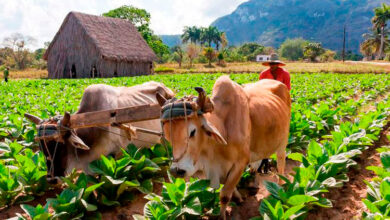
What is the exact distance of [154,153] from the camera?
13.9 feet

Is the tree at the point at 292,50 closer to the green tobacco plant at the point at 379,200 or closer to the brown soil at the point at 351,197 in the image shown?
the brown soil at the point at 351,197

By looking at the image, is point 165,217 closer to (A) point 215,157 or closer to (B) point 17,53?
(A) point 215,157

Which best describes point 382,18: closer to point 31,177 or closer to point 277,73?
point 277,73

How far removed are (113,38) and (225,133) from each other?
28823 millimetres

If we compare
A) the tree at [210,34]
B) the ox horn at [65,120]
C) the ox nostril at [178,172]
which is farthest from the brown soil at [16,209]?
the tree at [210,34]

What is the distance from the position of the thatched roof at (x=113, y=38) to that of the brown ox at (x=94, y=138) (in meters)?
23.6

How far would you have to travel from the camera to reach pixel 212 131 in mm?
2432

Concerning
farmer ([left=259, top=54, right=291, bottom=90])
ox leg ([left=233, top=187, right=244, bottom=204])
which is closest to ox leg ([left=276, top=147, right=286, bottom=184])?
ox leg ([left=233, top=187, right=244, bottom=204])

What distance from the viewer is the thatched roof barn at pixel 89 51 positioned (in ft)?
90.1

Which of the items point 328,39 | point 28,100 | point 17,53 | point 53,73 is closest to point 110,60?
point 53,73

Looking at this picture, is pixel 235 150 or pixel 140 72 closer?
pixel 235 150

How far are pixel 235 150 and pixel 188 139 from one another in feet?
1.83

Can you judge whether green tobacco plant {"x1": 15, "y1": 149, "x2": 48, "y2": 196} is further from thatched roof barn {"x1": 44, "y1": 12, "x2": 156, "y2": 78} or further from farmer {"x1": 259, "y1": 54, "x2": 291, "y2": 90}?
thatched roof barn {"x1": 44, "y1": 12, "x2": 156, "y2": 78}

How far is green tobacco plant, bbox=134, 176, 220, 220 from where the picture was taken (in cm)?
264
